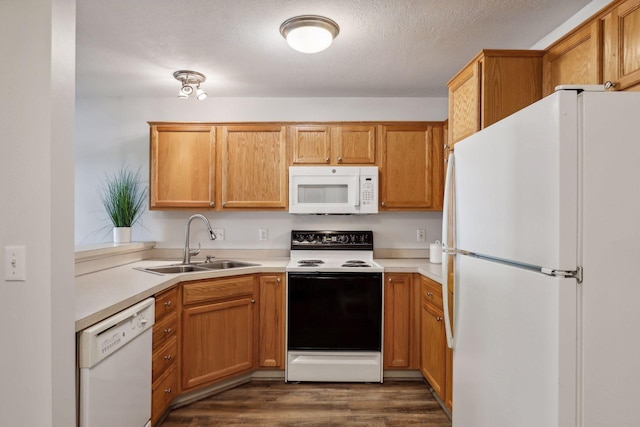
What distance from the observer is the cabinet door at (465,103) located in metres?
2.07

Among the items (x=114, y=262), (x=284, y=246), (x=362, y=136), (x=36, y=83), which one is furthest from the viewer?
(x=284, y=246)

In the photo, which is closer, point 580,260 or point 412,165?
point 580,260

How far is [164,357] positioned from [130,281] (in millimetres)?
508

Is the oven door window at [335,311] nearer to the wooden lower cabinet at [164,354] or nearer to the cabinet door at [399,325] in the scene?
the cabinet door at [399,325]

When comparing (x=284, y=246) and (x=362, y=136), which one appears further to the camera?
(x=284, y=246)

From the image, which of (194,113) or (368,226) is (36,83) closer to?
(194,113)

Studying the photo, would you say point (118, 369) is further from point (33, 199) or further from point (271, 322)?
point (271, 322)

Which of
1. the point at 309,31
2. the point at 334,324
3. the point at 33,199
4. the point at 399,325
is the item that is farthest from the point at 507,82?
the point at 33,199

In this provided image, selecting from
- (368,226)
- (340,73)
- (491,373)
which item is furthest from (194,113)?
(491,373)

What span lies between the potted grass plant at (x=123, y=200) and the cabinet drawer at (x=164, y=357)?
1.28 metres

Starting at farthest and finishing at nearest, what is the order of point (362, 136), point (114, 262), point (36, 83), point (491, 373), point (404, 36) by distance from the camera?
point (362, 136) → point (114, 262) → point (404, 36) → point (491, 373) → point (36, 83)

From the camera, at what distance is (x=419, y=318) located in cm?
291

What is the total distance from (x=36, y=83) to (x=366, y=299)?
2.37 meters

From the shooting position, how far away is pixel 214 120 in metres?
3.57
